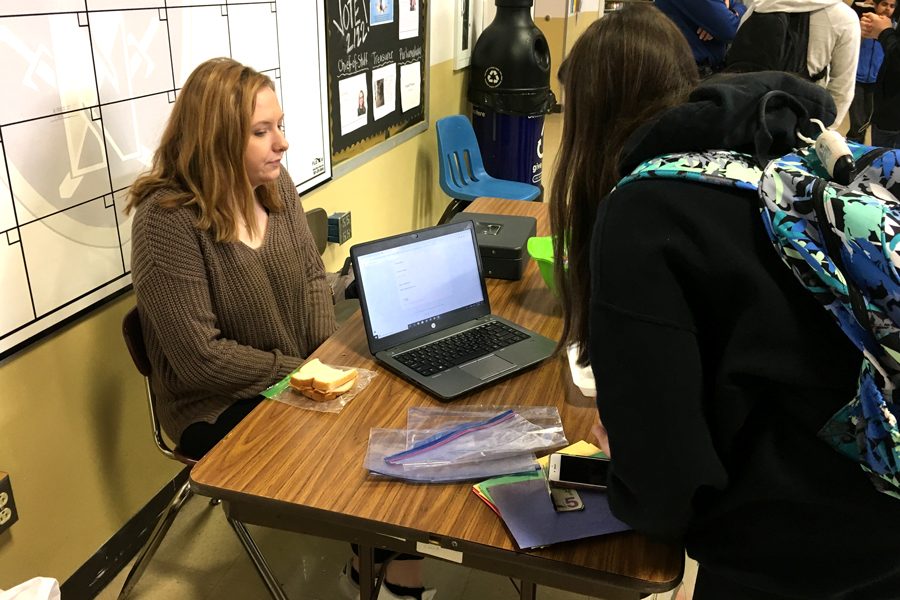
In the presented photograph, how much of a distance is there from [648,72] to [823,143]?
28cm

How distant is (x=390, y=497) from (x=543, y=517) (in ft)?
0.75

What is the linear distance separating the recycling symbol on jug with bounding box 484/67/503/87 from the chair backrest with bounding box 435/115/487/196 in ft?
1.28

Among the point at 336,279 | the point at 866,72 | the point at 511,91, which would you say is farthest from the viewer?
the point at 866,72

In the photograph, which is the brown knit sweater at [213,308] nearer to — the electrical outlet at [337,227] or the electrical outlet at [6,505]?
the electrical outlet at [6,505]

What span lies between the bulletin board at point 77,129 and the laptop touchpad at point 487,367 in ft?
3.05

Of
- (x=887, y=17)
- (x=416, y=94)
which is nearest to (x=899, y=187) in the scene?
(x=416, y=94)

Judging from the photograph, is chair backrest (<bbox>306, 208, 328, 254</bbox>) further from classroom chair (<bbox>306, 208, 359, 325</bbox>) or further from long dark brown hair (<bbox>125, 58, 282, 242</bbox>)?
long dark brown hair (<bbox>125, 58, 282, 242</bbox>)

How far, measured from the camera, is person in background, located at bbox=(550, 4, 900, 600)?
0.77 m

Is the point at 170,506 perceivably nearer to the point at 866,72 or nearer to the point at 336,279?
the point at 336,279

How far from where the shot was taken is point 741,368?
2.56 ft

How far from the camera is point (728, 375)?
80cm

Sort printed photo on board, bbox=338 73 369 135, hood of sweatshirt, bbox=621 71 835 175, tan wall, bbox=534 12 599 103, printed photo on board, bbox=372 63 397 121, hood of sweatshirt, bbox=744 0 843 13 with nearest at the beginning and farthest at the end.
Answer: hood of sweatshirt, bbox=621 71 835 175 → hood of sweatshirt, bbox=744 0 843 13 → printed photo on board, bbox=338 73 369 135 → printed photo on board, bbox=372 63 397 121 → tan wall, bbox=534 12 599 103

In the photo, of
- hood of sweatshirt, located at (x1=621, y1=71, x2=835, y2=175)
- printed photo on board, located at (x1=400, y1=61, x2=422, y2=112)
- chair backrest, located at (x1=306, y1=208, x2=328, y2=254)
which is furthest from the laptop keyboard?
printed photo on board, located at (x1=400, y1=61, x2=422, y2=112)

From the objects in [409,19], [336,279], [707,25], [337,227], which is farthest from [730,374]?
[409,19]
